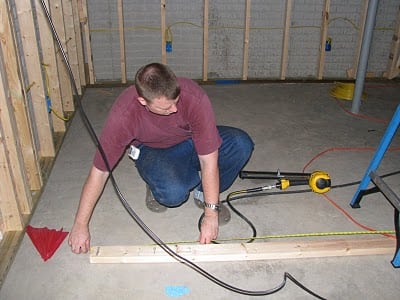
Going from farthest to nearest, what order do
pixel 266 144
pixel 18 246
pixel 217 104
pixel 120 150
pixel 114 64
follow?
pixel 114 64, pixel 217 104, pixel 266 144, pixel 18 246, pixel 120 150

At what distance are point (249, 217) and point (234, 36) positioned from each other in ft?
8.55

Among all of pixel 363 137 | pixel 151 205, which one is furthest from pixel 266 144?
pixel 151 205

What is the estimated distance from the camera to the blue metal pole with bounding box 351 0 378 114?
10.00ft

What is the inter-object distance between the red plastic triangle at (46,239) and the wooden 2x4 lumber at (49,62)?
1156mm

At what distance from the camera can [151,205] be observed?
221cm

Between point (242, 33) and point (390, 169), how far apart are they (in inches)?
88.2

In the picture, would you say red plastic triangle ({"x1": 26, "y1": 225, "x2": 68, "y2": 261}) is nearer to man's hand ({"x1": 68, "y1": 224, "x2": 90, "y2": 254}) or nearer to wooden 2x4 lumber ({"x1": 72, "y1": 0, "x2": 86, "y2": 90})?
man's hand ({"x1": 68, "y1": 224, "x2": 90, "y2": 254})

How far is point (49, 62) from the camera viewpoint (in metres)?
2.70

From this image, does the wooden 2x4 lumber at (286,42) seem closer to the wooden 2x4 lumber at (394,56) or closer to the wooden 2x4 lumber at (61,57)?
the wooden 2x4 lumber at (394,56)

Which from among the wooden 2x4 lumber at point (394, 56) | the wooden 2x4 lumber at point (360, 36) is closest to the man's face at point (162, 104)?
the wooden 2x4 lumber at point (360, 36)

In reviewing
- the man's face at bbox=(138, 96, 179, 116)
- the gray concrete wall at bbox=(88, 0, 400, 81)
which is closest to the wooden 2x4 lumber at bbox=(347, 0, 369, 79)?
the gray concrete wall at bbox=(88, 0, 400, 81)

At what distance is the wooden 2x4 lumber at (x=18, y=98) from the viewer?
180 centimetres

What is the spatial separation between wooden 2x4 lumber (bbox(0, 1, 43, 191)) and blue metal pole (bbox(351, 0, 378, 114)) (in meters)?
2.58

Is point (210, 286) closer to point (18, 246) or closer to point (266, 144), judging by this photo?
point (18, 246)
